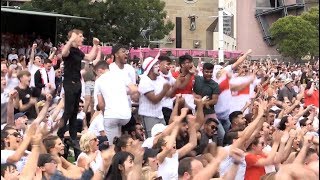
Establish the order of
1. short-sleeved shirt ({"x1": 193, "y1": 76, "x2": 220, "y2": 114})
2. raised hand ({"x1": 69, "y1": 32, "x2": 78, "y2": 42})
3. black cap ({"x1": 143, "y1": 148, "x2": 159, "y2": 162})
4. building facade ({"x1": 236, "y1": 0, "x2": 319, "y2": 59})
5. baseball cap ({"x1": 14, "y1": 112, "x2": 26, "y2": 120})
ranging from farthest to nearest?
1. building facade ({"x1": 236, "y1": 0, "x2": 319, "y2": 59})
2. short-sleeved shirt ({"x1": 193, "y1": 76, "x2": 220, "y2": 114})
3. baseball cap ({"x1": 14, "y1": 112, "x2": 26, "y2": 120})
4. raised hand ({"x1": 69, "y1": 32, "x2": 78, "y2": 42})
5. black cap ({"x1": 143, "y1": 148, "x2": 159, "y2": 162})

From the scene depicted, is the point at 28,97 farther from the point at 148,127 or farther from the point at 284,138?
the point at 284,138

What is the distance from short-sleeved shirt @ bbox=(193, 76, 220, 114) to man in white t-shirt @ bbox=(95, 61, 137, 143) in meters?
1.07

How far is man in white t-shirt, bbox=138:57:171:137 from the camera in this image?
902 centimetres

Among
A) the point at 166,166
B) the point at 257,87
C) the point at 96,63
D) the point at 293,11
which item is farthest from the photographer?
the point at 293,11

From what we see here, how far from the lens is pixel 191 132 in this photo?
804cm

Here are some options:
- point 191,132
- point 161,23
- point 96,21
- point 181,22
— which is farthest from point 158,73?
point 181,22

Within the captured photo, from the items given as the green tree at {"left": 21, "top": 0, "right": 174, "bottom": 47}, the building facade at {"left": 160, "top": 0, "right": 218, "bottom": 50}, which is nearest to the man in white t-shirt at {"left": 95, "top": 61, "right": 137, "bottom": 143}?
the green tree at {"left": 21, "top": 0, "right": 174, "bottom": 47}

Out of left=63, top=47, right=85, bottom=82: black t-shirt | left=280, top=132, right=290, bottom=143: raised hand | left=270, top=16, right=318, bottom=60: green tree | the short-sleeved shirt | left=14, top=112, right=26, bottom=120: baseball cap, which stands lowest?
left=280, top=132, right=290, bottom=143: raised hand

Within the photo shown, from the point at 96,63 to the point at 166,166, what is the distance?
2303 mm

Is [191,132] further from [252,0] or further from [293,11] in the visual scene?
[293,11]

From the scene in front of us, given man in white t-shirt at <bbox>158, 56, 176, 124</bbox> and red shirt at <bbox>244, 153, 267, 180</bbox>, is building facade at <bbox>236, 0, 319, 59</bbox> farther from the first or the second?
red shirt at <bbox>244, 153, 267, 180</bbox>

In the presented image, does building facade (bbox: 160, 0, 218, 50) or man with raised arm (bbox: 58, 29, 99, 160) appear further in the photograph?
building facade (bbox: 160, 0, 218, 50)

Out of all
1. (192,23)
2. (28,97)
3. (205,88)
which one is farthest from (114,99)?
(192,23)

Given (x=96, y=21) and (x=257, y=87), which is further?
(x=96, y=21)
